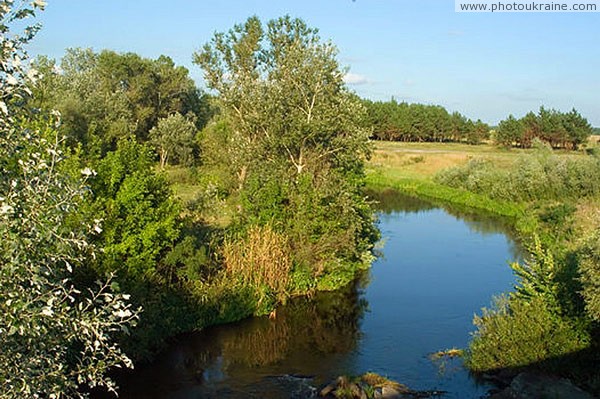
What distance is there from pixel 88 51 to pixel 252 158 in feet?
96.5

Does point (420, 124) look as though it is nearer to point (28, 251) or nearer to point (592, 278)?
point (592, 278)

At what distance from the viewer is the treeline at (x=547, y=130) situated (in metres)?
81.9

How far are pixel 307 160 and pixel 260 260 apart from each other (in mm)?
6585

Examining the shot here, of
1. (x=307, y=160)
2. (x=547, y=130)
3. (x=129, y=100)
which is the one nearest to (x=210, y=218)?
(x=307, y=160)

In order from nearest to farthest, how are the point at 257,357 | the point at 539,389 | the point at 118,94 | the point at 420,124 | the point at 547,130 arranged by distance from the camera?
1. the point at 539,389
2. the point at 257,357
3. the point at 118,94
4. the point at 547,130
5. the point at 420,124

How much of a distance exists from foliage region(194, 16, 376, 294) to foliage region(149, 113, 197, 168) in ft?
55.5

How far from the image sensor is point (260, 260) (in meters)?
22.0

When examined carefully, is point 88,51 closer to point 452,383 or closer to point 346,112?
point 346,112

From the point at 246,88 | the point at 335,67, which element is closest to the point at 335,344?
the point at 335,67

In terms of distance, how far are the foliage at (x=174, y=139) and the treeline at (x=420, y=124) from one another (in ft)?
185

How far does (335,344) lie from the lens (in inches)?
763

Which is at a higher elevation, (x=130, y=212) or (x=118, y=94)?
(x=118, y=94)

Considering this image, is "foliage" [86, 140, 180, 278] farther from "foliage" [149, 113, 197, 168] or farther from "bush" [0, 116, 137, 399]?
"foliage" [149, 113, 197, 168]

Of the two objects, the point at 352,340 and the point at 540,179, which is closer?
the point at 352,340
